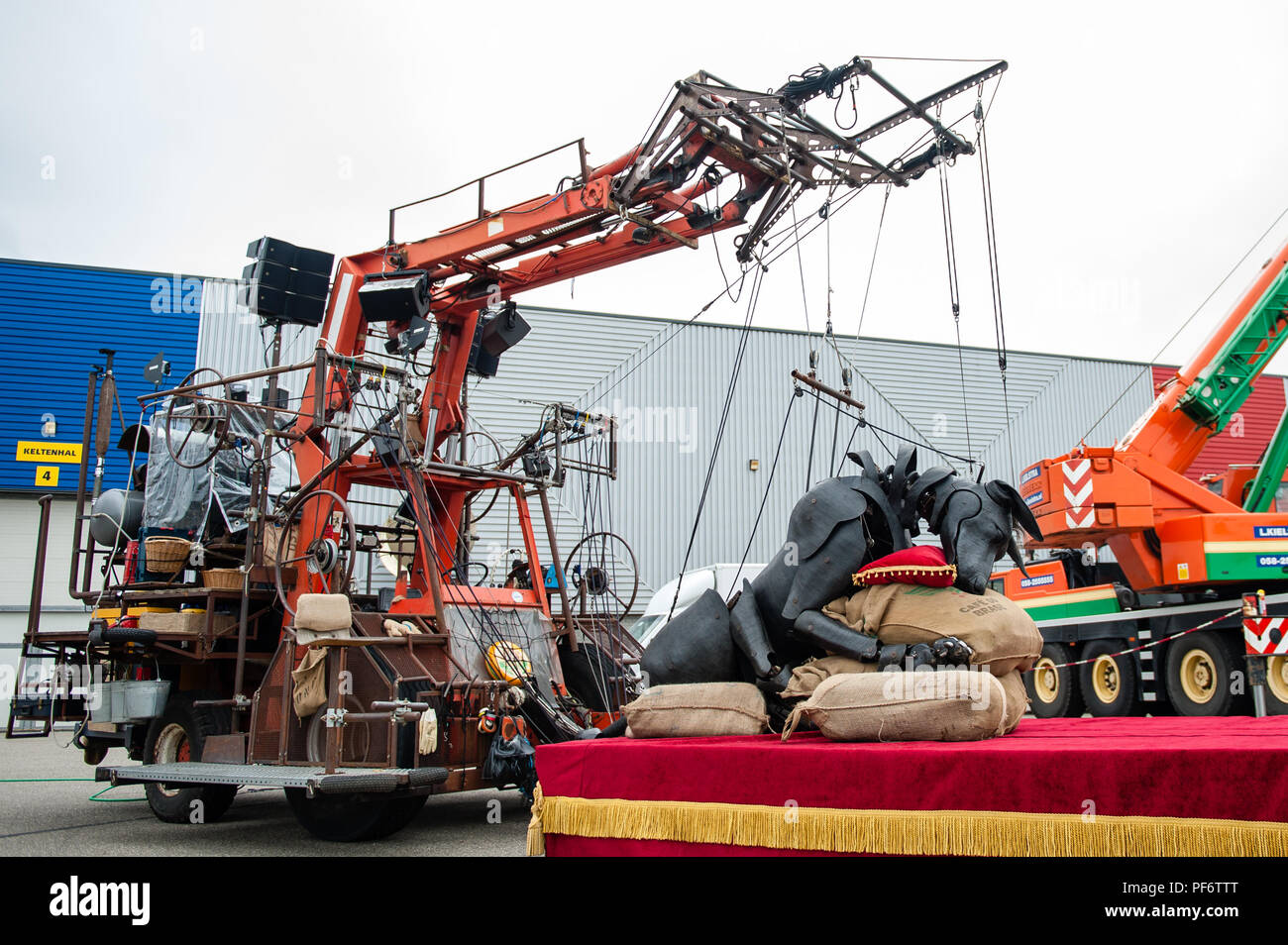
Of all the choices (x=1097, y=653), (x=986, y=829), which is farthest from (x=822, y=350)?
(x=986, y=829)

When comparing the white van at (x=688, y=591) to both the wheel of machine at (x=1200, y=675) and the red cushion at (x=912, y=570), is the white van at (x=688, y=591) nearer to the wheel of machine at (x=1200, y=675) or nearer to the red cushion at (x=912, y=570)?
the wheel of machine at (x=1200, y=675)

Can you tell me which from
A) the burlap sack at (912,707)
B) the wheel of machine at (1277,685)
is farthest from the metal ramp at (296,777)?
the wheel of machine at (1277,685)

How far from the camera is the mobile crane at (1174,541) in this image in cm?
1062

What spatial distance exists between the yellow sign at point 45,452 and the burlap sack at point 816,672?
69.6 ft

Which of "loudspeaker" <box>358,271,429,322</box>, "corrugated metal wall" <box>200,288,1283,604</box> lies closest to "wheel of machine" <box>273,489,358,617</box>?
"loudspeaker" <box>358,271,429,322</box>

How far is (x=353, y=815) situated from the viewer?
→ 7477mm

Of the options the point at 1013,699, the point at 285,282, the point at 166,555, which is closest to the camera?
the point at 1013,699

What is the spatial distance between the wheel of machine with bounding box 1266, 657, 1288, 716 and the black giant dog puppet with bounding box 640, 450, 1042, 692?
19.6 feet

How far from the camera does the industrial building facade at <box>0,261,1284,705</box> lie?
21.7 meters

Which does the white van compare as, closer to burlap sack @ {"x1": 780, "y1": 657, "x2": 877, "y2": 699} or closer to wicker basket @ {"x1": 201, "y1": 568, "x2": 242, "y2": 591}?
wicker basket @ {"x1": 201, "y1": 568, "x2": 242, "y2": 591}

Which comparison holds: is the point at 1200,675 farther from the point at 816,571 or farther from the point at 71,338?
the point at 71,338

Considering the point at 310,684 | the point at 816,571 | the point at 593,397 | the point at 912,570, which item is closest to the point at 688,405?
the point at 593,397

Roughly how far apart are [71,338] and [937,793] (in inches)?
929

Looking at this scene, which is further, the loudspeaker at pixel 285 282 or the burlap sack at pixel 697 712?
the loudspeaker at pixel 285 282
